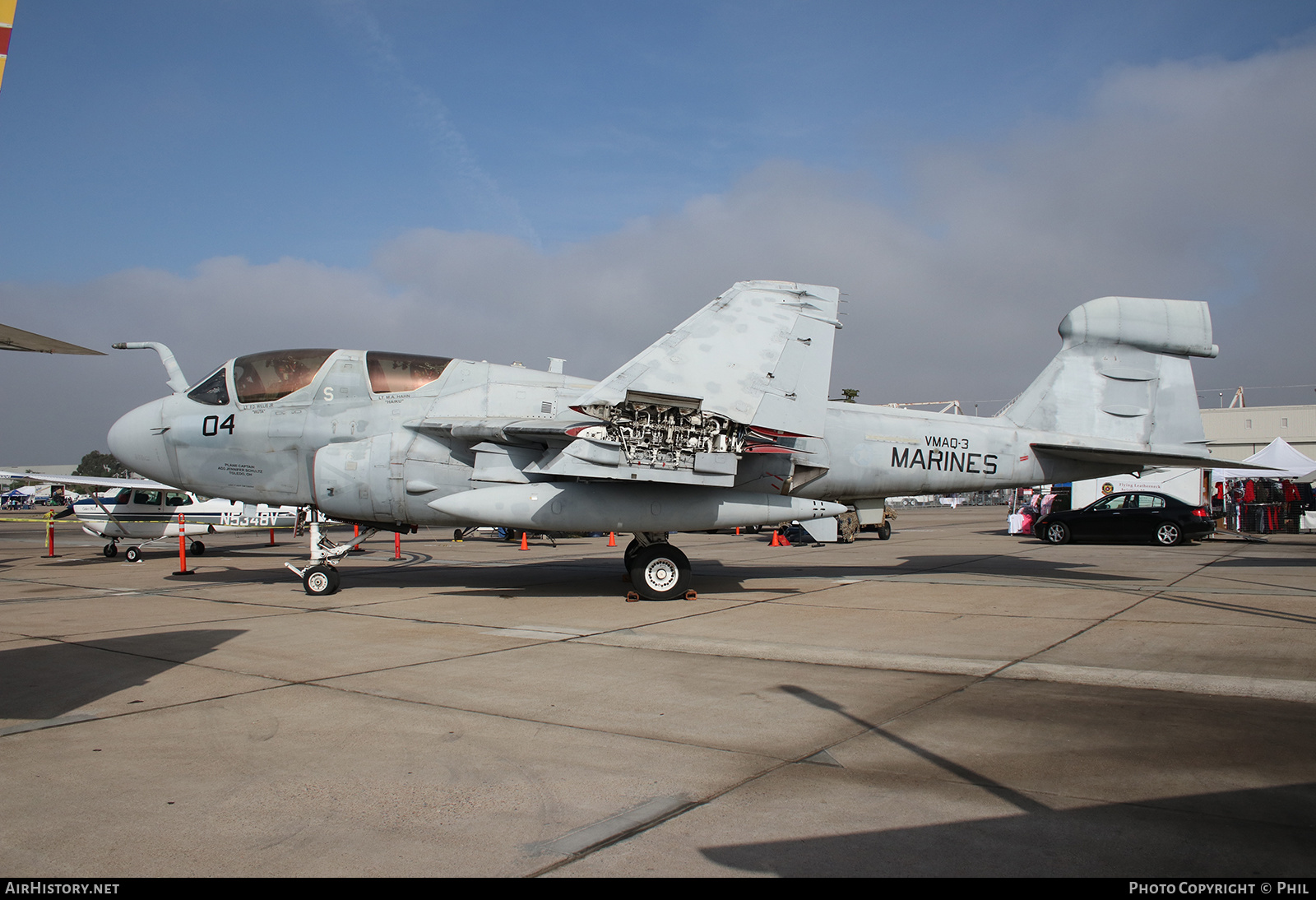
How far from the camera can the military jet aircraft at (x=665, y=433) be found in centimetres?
1024

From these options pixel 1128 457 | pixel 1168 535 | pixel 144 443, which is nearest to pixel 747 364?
pixel 1128 457

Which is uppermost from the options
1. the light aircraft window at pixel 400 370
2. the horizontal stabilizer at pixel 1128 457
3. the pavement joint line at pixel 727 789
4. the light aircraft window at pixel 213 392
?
the light aircraft window at pixel 400 370

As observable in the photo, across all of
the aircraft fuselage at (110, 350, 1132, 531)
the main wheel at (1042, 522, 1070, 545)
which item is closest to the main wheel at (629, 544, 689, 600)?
the aircraft fuselage at (110, 350, 1132, 531)

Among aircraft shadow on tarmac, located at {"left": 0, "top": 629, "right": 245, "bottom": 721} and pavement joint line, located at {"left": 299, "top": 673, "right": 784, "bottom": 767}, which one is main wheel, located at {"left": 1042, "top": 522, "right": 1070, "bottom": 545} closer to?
pavement joint line, located at {"left": 299, "top": 673, "right": 784, "bottom": 767}

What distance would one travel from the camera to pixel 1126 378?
12.3 meters

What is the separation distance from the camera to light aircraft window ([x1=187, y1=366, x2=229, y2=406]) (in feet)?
38.6

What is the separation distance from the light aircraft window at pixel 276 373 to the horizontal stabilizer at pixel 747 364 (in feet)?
15.2

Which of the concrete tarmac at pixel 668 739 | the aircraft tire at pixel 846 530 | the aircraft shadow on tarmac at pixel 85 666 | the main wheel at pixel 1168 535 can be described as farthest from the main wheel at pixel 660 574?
the main wheel at pixel 1168 535

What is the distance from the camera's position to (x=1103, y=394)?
40.5ft

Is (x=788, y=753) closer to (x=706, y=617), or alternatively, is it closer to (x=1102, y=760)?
(x=1102, y=760)

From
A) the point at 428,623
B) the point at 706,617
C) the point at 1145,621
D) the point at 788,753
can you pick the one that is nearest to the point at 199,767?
the point at 788,753

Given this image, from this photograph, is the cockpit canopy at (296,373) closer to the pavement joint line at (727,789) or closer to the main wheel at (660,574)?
the main wheel at (660,574)

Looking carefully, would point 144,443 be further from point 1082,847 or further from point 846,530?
point 846,530
